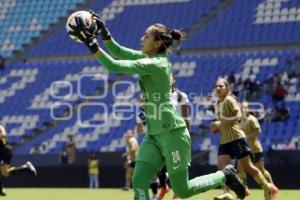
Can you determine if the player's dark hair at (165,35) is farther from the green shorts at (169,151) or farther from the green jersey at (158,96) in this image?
the green shorts at (169,151)

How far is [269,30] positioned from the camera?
3334 cm

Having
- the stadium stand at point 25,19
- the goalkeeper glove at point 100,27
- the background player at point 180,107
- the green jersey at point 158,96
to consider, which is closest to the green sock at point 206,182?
the green jersey at point 158,96

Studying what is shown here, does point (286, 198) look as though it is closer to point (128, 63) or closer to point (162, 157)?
point (162, 157)

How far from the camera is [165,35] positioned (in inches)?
351

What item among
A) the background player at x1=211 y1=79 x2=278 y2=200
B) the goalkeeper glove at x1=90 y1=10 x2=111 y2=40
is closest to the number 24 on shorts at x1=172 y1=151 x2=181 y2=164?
the goalkeeper glove at x1=90 y1=10 x2=111 y2=40

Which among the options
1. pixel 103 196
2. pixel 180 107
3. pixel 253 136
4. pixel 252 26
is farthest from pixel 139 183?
pixel 252 26

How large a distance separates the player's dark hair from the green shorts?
0.96 m

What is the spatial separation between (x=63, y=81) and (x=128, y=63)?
27.2m

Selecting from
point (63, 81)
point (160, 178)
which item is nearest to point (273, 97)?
point (63, 81)

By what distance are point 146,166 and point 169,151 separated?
1.02 ft

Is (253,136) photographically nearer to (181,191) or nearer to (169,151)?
(181,191)

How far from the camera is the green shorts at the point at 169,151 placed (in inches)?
348

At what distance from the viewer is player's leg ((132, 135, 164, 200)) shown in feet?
28.9

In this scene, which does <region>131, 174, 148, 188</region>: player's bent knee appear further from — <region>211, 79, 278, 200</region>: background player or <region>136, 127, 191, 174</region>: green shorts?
<region>211, 79, 278, 200</region>: background player
